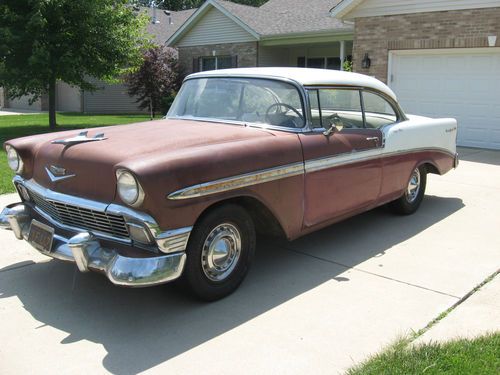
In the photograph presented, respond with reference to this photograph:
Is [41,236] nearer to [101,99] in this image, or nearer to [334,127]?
[334,127]

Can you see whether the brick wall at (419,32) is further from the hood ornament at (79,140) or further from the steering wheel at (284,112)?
the hood ornament at (79,140)

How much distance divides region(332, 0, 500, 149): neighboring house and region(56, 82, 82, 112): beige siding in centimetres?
1674

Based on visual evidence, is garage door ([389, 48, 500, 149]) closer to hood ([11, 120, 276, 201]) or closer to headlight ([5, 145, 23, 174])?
hood ([11, 120, 276, 201])

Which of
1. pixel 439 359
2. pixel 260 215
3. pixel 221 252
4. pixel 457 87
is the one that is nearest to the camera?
pixel 439 359

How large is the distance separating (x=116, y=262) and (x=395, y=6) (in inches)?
455

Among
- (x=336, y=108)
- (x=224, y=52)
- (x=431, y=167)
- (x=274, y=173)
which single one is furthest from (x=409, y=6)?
(x=274, y=173)

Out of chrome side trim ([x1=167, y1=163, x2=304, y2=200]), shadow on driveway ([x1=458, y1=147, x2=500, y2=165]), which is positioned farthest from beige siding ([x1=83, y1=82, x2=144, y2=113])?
chrome side trim ([x1=167, y1=163, x2=304, y2=200])

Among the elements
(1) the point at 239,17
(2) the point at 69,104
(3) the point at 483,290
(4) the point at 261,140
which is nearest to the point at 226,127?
(4) the point at 261,140

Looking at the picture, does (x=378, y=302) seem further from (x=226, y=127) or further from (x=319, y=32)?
(x=319, y=32)

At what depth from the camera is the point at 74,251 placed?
3.35 metres

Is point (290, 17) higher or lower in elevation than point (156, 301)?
higher

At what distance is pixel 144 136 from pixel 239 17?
1702 centimetres

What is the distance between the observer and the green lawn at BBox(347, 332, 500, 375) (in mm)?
2869

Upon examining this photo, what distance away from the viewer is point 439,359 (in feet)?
9.78
